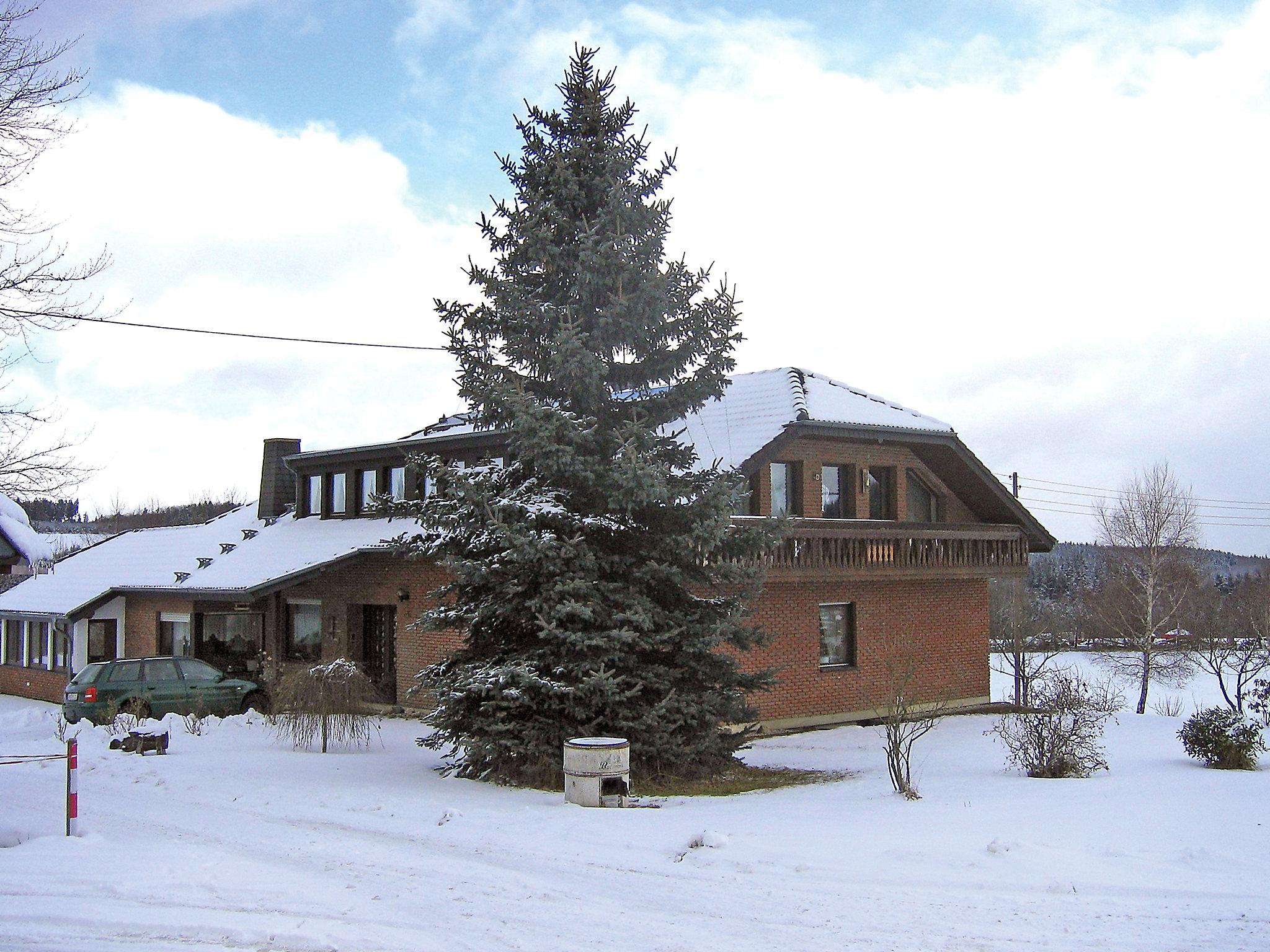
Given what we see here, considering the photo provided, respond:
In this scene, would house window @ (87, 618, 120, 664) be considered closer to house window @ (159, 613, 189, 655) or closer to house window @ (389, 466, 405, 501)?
house window @ (159, 613, 189, 655)

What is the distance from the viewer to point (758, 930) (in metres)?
7.52

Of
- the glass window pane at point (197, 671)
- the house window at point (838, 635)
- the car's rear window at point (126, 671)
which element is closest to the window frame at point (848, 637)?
the house window at point (838, 635)

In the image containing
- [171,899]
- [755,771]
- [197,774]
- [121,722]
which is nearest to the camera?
[171,899]

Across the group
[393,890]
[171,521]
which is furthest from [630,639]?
[171,521]

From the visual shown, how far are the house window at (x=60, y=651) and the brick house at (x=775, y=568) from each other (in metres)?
0.24

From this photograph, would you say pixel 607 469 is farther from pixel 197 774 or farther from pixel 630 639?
pixel 197 774

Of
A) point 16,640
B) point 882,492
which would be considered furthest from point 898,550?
point 16,640

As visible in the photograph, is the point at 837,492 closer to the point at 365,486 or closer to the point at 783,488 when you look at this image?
the point at 783,488

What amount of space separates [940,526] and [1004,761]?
776 centimetres

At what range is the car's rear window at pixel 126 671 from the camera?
2112cm

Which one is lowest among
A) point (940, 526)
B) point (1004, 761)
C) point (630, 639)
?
point (1004, 761)

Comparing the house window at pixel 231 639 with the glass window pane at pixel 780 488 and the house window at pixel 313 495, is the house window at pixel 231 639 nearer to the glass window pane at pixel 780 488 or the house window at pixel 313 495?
the house window at pixel 313 495

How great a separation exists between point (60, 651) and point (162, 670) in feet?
35.3

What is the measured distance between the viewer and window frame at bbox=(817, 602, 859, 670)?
74.7 ft
